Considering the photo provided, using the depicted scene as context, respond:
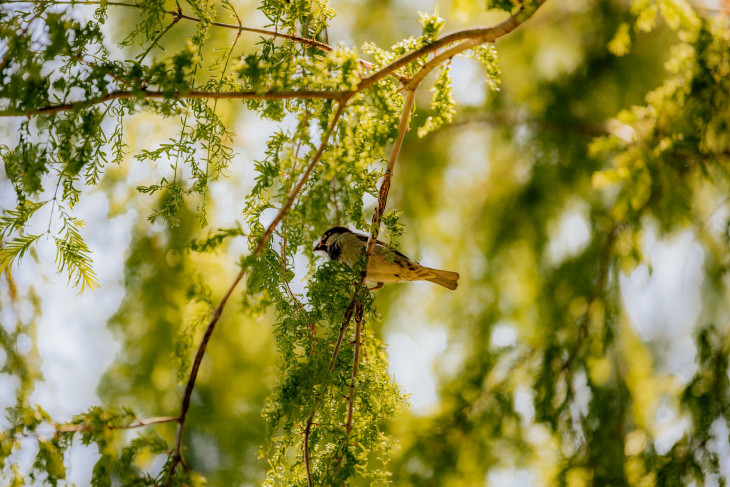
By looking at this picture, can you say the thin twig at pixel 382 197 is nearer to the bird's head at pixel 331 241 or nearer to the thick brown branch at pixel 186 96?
the thick brown branch at pixel 186 96

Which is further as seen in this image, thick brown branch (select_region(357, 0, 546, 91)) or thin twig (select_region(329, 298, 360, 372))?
thin twig (select_region(329, 298, 360, 372))

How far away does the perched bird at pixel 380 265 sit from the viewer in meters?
2.59

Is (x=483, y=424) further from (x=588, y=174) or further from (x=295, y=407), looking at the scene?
(x=295, y=407)

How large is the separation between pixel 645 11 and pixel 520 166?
1.93 m

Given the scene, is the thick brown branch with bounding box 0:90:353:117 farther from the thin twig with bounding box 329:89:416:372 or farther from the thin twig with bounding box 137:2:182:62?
the thin twig with bounding box 329:89:416:372

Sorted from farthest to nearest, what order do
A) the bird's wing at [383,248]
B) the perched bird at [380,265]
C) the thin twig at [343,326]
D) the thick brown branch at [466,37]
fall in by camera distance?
the perched bird at [380,265] < the bird's wing at [383,248] < the thin twig at [343,326] < the thick brown branch at [466,37]

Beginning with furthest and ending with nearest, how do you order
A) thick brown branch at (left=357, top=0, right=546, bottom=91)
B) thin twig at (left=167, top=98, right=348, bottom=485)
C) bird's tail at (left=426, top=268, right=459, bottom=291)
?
1. bird's tail at (left=426, top=268, right=459, bottom=291)
2. thick brown branch at (left=357, top=0, right=546, bottom=91)
3. thin twig at (left=167, top=98, right=348, bottom=485)

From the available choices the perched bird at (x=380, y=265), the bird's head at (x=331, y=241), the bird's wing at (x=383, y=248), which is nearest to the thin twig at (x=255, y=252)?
the bird's wing at (x=383, y=248)

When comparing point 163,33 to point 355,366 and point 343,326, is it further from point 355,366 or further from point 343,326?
point 355,366

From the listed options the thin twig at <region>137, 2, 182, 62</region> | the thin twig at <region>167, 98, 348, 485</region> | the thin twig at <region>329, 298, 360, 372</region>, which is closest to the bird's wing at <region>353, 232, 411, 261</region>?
the thin twig at <region>329, 298, 360, 372</region>

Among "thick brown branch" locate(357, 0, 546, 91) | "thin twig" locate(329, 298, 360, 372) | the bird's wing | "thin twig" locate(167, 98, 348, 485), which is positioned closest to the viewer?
"thin twig" locate(167, 98, 348, 485)

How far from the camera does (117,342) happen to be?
3.71 metres

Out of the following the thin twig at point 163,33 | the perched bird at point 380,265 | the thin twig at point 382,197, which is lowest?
the thin twig at point 382,197

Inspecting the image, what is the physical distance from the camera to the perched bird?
259 centimetres
